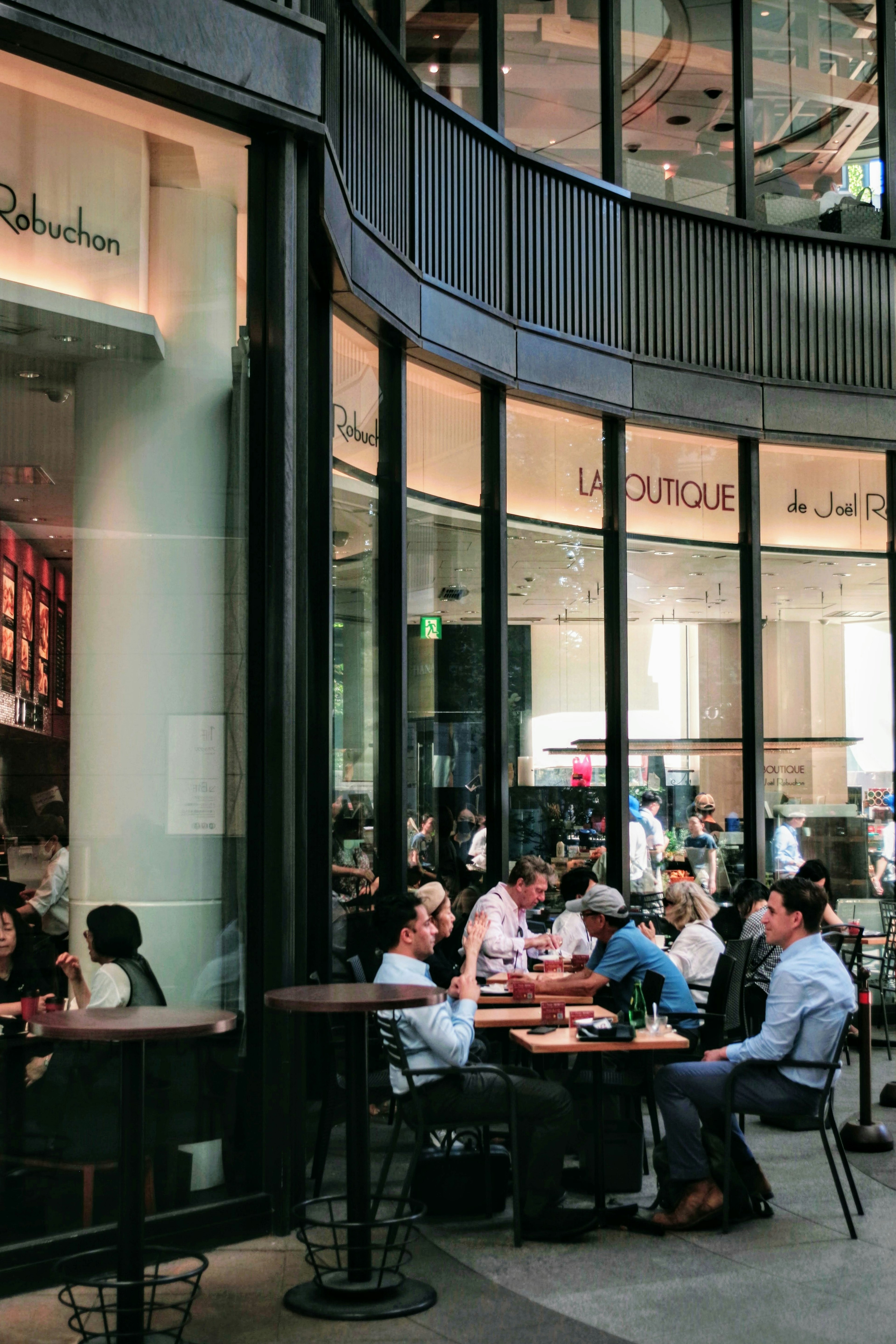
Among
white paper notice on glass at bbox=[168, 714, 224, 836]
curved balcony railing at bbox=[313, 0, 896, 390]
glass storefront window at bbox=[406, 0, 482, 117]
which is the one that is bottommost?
white paper notice on glass at bbox=[168, 714, 224, 836]

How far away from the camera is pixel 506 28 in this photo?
10.8m

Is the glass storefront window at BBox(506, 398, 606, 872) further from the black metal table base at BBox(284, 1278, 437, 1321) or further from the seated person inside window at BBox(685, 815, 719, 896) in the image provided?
the black metal table base at BBox(284, 1278, 437, 1321)

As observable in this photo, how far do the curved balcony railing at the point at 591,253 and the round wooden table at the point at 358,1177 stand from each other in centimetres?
461

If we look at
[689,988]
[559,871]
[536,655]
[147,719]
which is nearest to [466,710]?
[536,655]

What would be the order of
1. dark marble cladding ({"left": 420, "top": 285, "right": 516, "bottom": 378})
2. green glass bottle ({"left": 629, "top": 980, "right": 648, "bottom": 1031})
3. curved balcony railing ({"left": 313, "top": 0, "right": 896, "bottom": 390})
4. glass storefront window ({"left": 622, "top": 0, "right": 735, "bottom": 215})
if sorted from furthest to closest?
glass storefront window ({"left": 622, "top": 0, "right": 735, "bottom": 215})
dark marble cladding ({"left": 420, "top": 285, "right": 516, "bottom": 378})
curved balcony railing ({"left": 313, "top": 0, "right": 896, "bottom": 390})
green glass bottle ({"left": 629, "top": 980, "right": 648, "bottom": 1031})

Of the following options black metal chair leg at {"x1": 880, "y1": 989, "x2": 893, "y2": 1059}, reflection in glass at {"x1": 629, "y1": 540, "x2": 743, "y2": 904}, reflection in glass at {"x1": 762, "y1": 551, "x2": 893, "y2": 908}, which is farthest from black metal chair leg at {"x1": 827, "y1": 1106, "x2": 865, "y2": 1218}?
reflection in glass at {"x1": 762, "y1": 551, "x2": 893, "y2": 908}

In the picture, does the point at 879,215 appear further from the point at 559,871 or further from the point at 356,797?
the point at 356,797

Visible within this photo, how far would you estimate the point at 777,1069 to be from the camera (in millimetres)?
5906

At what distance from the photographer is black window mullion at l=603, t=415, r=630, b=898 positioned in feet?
36.4

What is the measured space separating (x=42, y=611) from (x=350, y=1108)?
2.13 meters

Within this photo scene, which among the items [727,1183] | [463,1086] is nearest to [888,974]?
[727,1183]

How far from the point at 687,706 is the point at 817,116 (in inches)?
208

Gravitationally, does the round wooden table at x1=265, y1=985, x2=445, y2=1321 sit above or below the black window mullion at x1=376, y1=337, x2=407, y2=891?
below

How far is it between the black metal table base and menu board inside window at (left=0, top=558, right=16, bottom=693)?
7.72 ft
